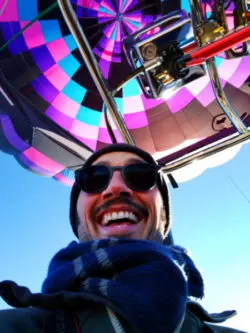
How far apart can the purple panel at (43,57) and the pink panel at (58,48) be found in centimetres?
4

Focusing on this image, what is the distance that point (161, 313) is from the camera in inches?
32.4

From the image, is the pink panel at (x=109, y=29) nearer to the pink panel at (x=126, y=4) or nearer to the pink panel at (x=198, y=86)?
the pink panel at (x=126, y=4)

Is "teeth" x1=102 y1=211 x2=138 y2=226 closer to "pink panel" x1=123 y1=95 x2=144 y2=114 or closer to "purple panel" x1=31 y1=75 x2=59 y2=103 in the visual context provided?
"purple panel" x1=31 y1=75 x2=59 y2=103

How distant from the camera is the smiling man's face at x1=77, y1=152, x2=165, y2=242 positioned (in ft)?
→ 4.06

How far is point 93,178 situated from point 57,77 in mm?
3114

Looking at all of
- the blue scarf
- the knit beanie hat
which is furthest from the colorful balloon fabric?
the blue scarf

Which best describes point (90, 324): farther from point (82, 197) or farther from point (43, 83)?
point (43, 83)

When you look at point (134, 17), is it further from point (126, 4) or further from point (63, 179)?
point (63, 179)

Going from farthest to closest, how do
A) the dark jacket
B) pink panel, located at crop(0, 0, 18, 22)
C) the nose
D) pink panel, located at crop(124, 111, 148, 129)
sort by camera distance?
pink panel, located at crop(124, 111, 148, 129) < pink panel, located at crop(0, 0, 18, 22) < the nose < the dark jacket

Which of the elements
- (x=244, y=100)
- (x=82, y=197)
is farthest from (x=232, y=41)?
(x=244, y=100)

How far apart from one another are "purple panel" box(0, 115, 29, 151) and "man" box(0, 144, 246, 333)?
8.80 feet

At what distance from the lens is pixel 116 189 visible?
1.34 meters

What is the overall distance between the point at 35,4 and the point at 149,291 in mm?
3542

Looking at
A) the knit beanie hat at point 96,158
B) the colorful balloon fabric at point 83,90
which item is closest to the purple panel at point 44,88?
the colorful balloon fabric at point 83,90
